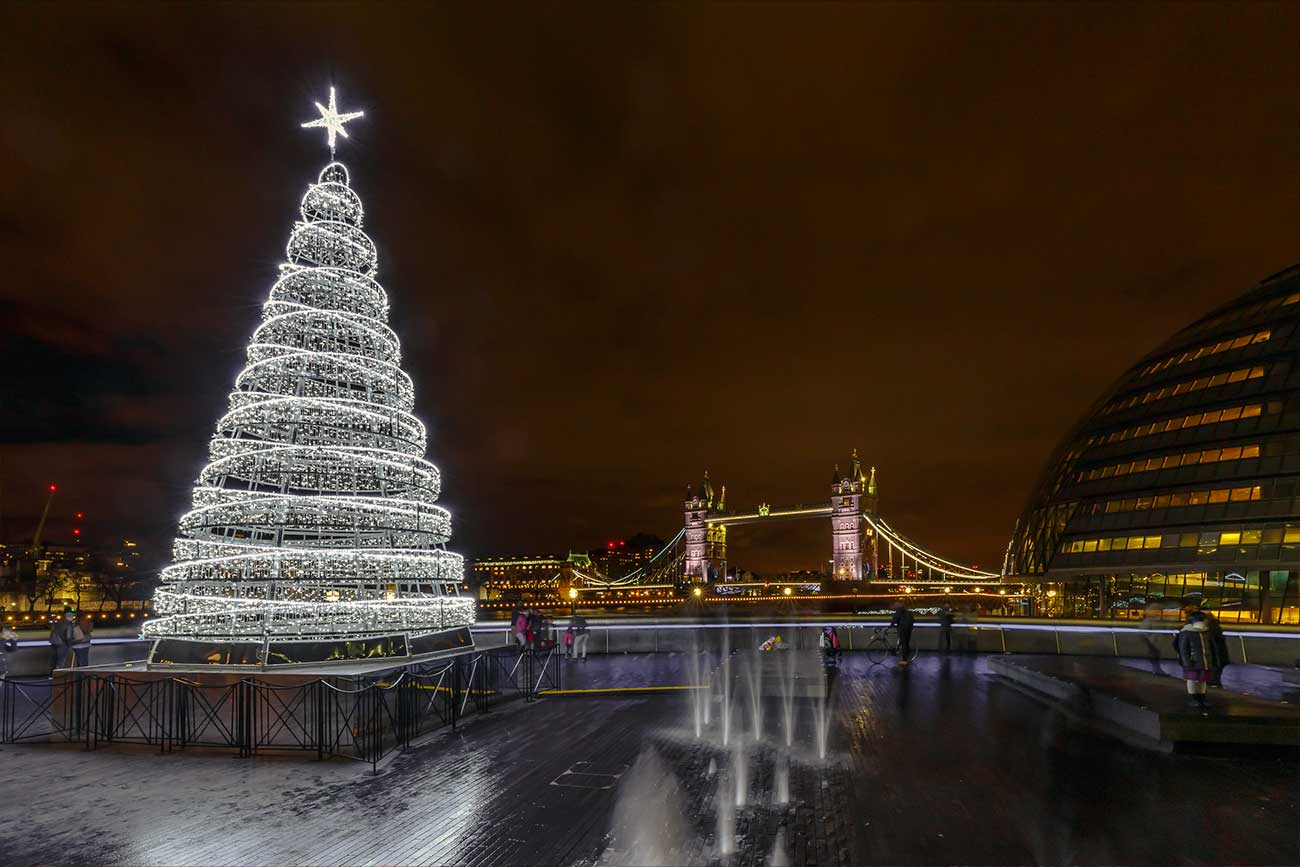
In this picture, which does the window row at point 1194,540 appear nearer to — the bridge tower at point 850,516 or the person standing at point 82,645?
the person standing at point 82,645

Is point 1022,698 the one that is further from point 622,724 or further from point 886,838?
point 886,838

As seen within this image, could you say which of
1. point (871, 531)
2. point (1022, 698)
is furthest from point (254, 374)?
point (871, 531)

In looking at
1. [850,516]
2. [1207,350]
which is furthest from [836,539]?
[1207,350]

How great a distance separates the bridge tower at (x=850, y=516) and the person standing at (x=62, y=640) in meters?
117

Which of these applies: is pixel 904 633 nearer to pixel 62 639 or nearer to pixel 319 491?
pixel 319 491

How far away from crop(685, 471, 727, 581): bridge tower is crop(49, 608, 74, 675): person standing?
12982 centimetres

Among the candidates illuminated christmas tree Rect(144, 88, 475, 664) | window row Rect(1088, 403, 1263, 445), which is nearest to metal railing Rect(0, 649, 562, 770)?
illuminated christmas tree Rect(144, 88, 475, 664)

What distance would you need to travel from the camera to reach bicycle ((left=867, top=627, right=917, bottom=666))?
24859 mm

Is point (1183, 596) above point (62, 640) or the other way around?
the other way around

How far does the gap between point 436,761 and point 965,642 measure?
20945mm

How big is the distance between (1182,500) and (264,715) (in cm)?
4620

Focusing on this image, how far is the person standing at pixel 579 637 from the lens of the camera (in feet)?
81.4

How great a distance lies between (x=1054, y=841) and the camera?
26.1 feet

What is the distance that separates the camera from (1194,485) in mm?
40594
